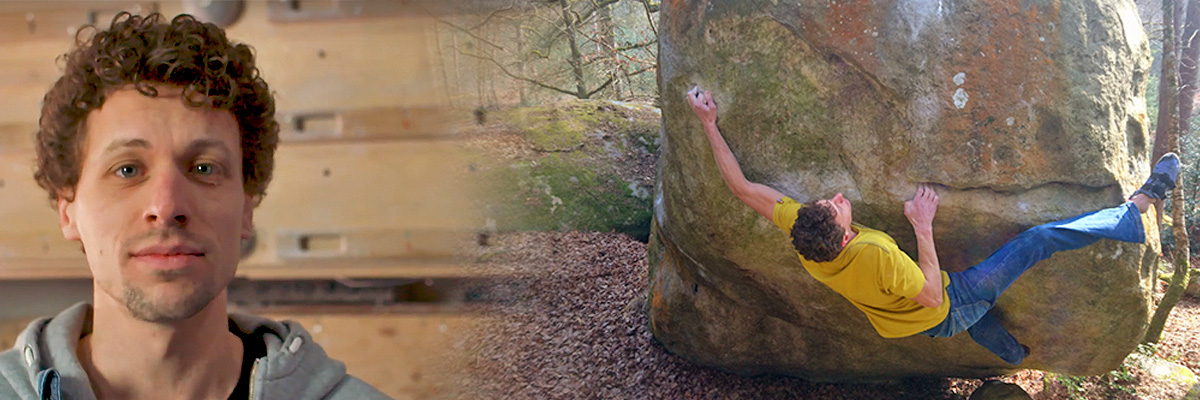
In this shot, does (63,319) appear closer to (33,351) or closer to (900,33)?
(33,351)

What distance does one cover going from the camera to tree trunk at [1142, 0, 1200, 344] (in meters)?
3.58

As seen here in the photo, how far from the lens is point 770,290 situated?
342cm

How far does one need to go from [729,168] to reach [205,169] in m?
1.99

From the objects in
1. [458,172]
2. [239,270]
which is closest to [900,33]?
[458,172]

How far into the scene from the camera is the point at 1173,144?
11.7 ft

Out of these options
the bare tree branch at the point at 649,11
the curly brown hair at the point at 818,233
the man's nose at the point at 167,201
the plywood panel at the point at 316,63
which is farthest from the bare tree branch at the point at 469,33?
the bare tree branch at the point at 649,11

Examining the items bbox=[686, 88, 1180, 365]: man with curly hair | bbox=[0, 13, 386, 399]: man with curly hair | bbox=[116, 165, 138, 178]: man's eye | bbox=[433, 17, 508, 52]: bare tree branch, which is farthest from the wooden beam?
bbox=[686, 88, 1180, 365]: man with curly hair

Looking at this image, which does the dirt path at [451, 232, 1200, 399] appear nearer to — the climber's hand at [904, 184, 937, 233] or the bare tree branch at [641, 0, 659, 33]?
the climber's hand at [904, 184, 937, 233]

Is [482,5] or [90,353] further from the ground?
[482,5]

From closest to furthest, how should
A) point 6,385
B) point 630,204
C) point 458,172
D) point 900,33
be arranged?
point 6,385, point 458,172, point 900,33, point 630,204

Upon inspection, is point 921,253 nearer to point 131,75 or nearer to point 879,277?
point 879,277

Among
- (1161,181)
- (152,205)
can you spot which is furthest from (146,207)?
(1161,181)

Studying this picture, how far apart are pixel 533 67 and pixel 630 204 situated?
1.38 meters

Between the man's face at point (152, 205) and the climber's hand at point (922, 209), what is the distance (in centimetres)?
242
